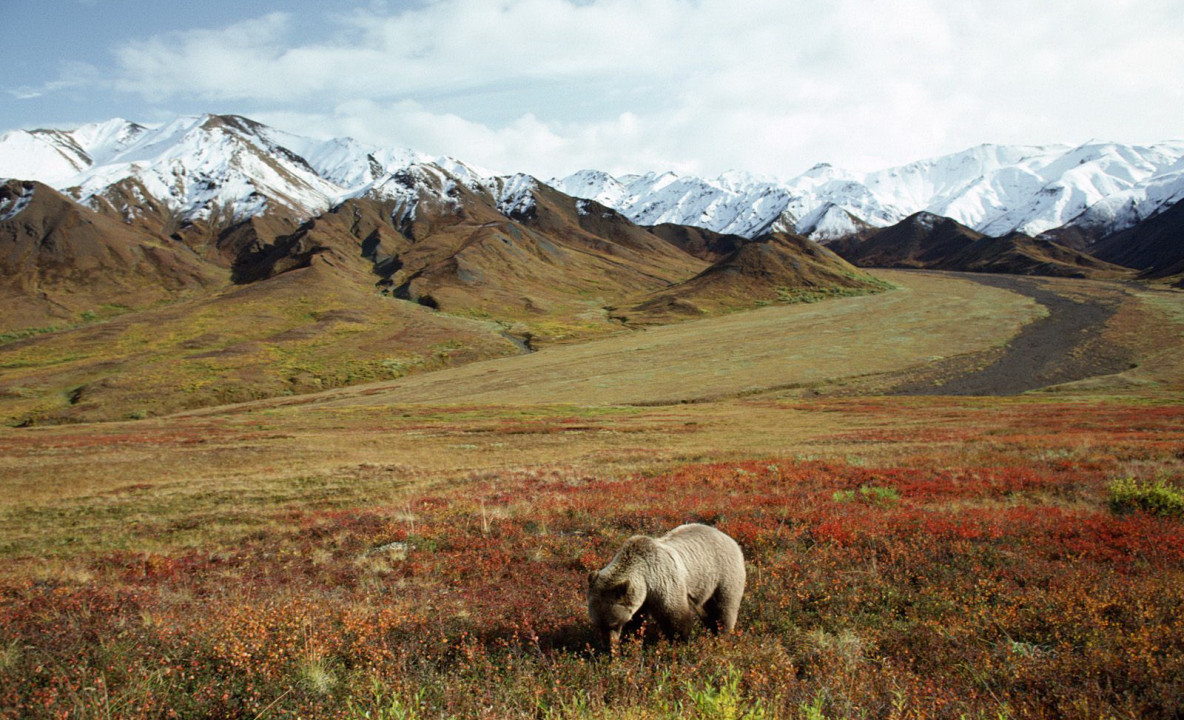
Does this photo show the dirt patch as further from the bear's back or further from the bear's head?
the bear's head

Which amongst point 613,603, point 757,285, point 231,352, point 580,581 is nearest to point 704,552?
point 613,603

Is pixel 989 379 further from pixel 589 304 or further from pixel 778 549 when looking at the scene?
pixel 589 304

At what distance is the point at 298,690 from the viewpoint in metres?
5.45

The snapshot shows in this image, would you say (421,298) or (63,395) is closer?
(63,395)

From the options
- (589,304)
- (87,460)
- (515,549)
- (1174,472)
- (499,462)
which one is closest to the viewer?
(515,549)

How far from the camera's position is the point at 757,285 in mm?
174625

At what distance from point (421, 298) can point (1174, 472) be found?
179m

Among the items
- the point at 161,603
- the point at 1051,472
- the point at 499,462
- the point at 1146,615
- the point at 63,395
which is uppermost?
the point at 1146,615

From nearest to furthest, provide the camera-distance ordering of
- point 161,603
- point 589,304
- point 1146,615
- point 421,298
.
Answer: point 1146,615 → point 161,603 → point 421,298 → point 589,304

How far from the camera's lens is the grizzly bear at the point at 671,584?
20.7 ft

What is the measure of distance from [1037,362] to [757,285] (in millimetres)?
99204

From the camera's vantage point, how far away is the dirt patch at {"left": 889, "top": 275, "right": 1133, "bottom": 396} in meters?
68.4

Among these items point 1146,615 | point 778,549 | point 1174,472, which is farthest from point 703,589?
point 1174,472

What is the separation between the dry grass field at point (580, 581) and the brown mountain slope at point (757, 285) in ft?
421
